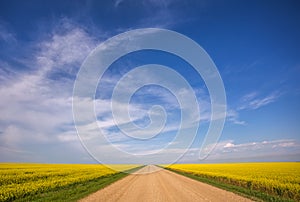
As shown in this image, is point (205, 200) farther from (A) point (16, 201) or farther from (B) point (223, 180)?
(B) point (223, 180)

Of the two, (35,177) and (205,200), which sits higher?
(35,177)

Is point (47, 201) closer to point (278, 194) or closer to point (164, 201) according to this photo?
point (164, 201)

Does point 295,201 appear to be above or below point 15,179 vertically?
below

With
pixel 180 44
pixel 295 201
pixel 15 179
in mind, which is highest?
pixel 180 44

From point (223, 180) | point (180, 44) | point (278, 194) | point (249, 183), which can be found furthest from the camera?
point (223, 180)

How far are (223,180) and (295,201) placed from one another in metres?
13.3

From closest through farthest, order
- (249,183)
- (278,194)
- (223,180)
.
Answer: (278,194) → (249,183) → (223,180)

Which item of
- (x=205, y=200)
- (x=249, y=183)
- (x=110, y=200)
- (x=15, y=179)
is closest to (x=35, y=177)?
(x=15, y=179)

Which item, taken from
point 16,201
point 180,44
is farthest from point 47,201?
point 180,44

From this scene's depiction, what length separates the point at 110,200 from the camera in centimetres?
1370

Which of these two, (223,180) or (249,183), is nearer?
(249,183)

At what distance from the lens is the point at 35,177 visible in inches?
949

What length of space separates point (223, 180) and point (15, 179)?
19.8 meters

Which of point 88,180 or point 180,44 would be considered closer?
point 180,44
